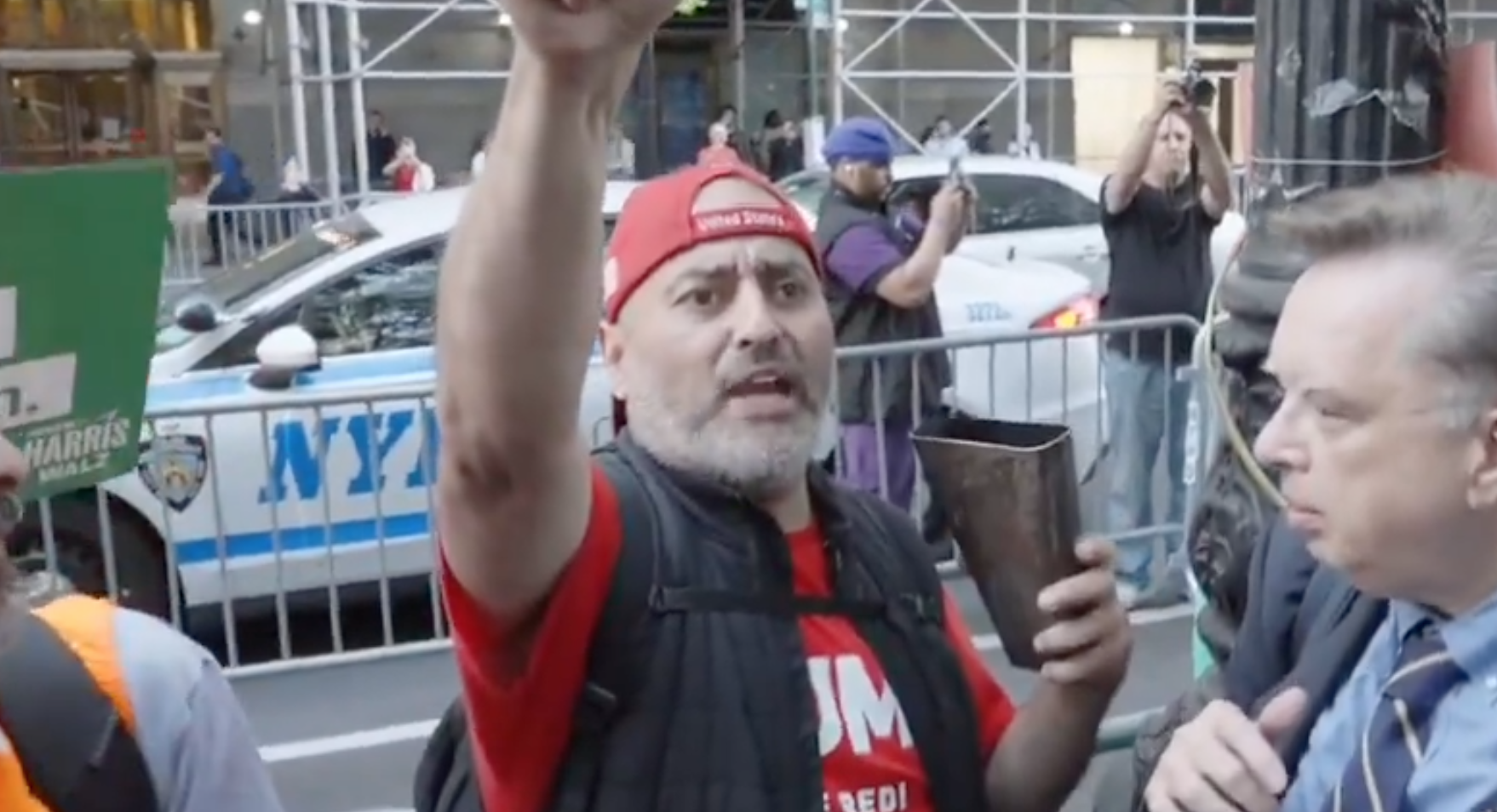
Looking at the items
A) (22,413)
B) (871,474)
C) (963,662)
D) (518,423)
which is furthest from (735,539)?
(871,474)

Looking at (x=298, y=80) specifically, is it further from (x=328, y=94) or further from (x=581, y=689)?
(x=581, y=689)

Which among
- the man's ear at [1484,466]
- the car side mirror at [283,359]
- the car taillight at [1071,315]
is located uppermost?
→ the man's ear at [1484,466]

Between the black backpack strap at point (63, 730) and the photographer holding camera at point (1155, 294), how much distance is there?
5.14 m

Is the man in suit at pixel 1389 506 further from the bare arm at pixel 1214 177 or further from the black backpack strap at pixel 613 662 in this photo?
the bare arm at pixel 1214 177

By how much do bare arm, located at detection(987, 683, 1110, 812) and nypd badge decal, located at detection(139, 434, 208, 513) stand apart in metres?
4.34

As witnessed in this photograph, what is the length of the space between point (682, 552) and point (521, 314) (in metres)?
0.53

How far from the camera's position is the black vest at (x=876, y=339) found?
623cm

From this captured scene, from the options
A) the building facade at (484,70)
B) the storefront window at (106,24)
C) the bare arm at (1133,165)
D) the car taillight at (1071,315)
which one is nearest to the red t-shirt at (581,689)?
the bare arm at (1133,165)

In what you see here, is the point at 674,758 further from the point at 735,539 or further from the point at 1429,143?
the point at 1429,143

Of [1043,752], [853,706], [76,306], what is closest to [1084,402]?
[76,306]

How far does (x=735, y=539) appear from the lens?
78.4 inches

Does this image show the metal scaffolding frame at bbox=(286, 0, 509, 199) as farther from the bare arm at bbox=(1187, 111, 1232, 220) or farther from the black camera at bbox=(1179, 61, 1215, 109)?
the black camera at bbox=(1179, 61, 1215, 109)

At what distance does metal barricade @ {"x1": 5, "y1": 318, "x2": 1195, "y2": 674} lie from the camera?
234 inches

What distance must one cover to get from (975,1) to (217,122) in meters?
9.52
